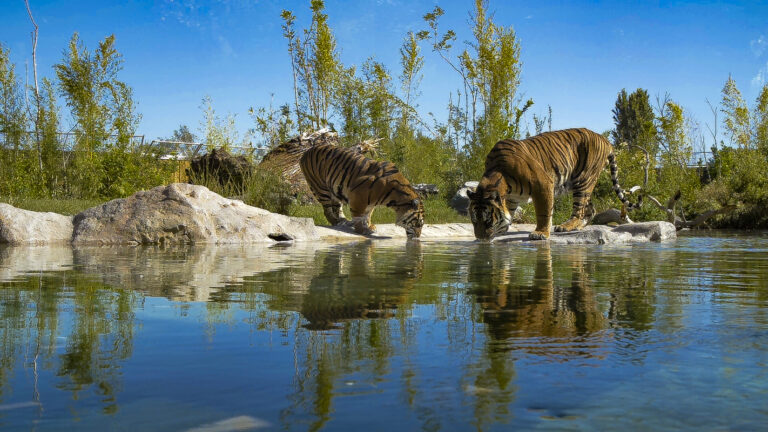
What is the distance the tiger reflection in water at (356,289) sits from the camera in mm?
2875

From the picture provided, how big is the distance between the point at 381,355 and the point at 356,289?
1803mm

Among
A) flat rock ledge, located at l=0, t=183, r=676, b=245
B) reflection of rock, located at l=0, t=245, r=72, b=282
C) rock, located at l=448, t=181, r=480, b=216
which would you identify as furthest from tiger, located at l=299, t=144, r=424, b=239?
rock, located at l=448, t=181, r=480, b=216

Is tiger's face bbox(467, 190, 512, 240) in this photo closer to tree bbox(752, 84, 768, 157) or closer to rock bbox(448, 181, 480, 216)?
rock bbox(448, 181, 480, 216)

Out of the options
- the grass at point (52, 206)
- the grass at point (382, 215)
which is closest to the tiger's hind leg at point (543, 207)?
the grass at point (382, 215)

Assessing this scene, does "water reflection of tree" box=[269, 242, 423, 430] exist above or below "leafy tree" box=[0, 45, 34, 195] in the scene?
below

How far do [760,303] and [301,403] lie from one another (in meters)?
2.68

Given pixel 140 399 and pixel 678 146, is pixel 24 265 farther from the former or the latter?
pixel 678 146

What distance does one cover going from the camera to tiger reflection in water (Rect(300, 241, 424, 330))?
288 cm

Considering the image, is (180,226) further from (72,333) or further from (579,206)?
(72,333)

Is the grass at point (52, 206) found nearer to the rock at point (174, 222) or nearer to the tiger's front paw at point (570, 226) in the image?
the rock at point (174, 222)

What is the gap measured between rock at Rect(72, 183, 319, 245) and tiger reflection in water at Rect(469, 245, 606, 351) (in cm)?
574

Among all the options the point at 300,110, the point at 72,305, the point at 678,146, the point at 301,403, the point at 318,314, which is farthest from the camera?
the point at 678,146

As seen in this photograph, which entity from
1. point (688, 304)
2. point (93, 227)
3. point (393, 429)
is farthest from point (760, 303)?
point (93, 227)

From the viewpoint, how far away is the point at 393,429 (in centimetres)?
138
